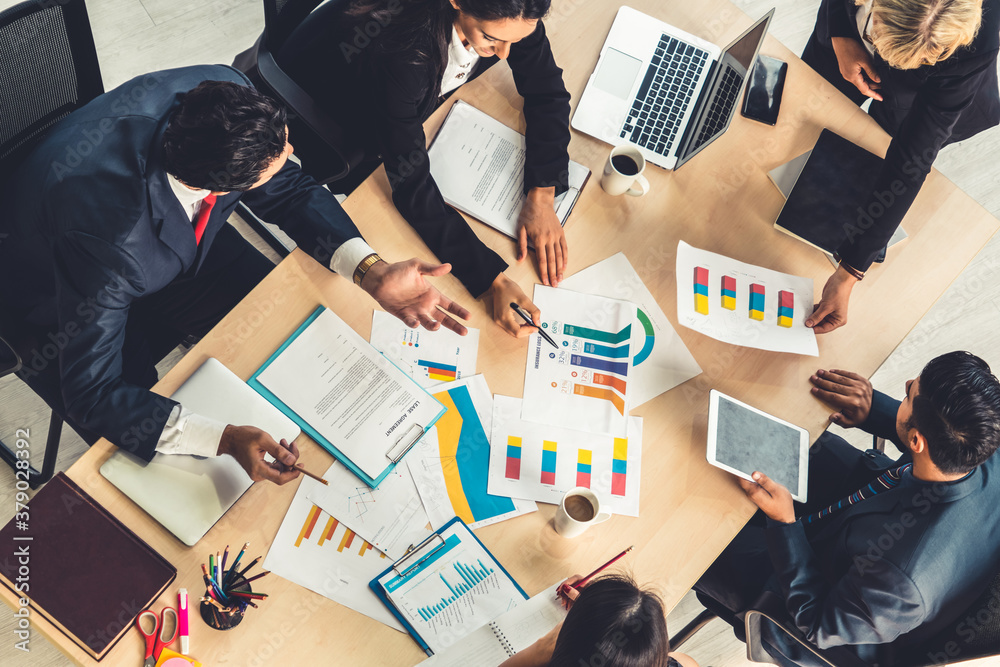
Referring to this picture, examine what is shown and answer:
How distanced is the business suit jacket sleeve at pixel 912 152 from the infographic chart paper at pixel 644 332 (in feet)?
1.55

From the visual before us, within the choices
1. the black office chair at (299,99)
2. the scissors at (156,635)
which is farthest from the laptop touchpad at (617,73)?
the scissors at (156,635)

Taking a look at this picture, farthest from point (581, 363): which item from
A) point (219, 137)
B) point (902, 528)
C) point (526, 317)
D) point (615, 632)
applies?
point (219, 137)

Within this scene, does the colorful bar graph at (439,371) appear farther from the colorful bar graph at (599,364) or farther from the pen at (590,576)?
the pen at (590,576)

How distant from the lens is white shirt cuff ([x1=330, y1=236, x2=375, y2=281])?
1.48 meters

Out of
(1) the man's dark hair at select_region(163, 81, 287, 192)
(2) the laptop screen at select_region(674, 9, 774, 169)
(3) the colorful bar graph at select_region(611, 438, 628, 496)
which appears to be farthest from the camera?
(2) the laptop screen at select_region(674, 9, 774, 169)

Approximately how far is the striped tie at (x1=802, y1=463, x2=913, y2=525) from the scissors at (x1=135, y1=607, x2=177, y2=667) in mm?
1452

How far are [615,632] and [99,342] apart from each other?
41.0 inches

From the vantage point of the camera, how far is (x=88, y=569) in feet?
3.99

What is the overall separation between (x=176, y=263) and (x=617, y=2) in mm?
1335

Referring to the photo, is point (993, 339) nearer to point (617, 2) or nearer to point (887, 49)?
point (887, 49)

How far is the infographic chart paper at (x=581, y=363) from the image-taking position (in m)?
1.51

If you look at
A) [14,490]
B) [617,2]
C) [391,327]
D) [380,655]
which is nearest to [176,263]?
[391,327]

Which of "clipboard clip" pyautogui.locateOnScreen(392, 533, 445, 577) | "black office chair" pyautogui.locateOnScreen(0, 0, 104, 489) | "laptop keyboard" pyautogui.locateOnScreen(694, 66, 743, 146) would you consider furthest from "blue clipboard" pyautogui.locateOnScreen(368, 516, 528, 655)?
"laptop keyboard" pyautogui.locateOnScreen(694, 66, 743, 146)

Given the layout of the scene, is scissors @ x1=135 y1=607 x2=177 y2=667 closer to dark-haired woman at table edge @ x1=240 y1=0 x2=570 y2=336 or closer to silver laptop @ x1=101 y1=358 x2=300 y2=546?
silver laptop @ x1=101 y1=358 x2=300 y2=546
